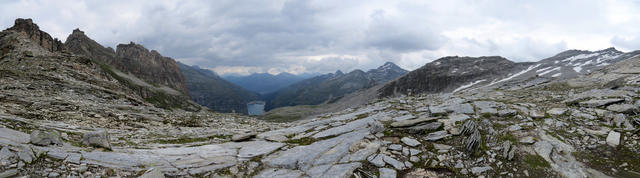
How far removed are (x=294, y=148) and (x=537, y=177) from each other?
35.0ft

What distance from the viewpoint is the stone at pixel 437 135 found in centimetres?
1311

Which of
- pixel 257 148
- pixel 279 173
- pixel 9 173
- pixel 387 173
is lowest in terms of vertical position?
pixel 387 173

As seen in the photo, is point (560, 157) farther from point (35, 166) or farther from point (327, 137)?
point (35, 166)

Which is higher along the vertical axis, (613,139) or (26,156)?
(26,156)

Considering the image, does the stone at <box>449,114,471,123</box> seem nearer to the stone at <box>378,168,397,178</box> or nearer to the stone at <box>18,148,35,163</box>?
the stone at <box>378,168,397,178</box>

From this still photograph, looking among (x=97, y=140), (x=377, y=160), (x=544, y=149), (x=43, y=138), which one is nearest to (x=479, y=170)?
(x=544, y=149)

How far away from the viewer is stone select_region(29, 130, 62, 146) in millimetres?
9969

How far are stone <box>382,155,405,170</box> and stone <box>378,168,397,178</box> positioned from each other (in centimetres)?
41

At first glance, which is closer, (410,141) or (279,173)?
(279,173)

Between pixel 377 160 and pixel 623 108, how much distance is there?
16.0 metres

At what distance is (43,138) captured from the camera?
10.1 metres

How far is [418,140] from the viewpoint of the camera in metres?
13.2

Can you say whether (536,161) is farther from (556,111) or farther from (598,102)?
(598,102)

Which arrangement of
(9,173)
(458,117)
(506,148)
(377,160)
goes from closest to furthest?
(9,173)
(377,160)
(506,148)
(458,117)
